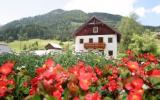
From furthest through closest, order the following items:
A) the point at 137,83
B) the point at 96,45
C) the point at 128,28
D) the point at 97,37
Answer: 1. the point at 128,28
2. the point at 97,37
3. the point at 96,45
4. the point at 137,83

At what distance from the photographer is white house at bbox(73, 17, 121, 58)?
55.2m

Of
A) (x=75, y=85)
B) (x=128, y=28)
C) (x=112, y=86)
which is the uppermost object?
(x=128, y=28)

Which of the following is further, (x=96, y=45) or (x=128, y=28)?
(x=128, y=28)

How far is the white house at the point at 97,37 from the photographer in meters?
55.2

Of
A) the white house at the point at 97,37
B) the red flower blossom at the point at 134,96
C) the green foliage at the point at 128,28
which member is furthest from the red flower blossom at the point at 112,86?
the green foliage at the point at 128,28

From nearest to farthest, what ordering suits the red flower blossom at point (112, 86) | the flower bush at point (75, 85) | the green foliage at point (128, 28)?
the flower bush at point (75, 85), the red flower blossom at point (112, 86), the green foliage at point (128, 28)

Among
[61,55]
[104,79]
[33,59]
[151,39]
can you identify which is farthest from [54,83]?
[151,39]

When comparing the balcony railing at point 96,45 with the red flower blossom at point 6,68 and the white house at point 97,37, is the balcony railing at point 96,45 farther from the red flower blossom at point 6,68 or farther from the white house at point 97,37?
the red flower blossom at point 6,68

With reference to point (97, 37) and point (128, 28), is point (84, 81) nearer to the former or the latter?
point (97, 37)

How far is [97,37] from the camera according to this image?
Answer: 185 feet

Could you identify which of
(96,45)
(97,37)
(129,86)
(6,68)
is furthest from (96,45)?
(129,86)

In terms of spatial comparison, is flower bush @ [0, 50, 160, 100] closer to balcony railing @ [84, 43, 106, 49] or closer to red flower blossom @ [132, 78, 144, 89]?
red flower blossom @ [132, 78, 144, 89]

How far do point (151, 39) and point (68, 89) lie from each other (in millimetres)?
58804

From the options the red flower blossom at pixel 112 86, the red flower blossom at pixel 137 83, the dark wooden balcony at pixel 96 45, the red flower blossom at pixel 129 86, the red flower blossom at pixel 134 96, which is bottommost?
the dark wooden balcony at pixel 96 45
